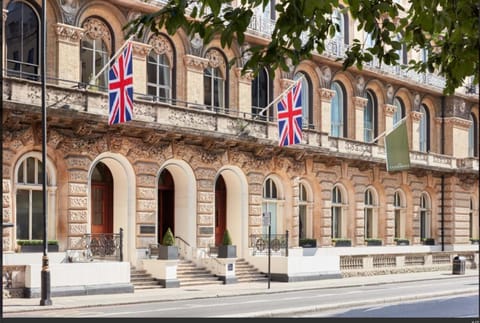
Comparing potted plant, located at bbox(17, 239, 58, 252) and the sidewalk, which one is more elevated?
potted plant, located at bbox(17, 239, 58, 252)

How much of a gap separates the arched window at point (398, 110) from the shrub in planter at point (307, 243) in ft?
39.0

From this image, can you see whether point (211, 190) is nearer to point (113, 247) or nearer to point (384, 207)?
point (113, 247)

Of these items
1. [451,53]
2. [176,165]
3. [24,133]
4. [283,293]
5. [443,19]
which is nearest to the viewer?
[443,19]

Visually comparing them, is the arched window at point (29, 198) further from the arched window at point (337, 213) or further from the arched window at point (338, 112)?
the arched window at point (338, 112)

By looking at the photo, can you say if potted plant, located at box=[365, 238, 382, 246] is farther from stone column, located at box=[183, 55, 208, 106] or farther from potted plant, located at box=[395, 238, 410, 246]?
stone column, located at box=[183, 55, 208, 106]

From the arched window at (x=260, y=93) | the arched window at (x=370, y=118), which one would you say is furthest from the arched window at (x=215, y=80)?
the arched window at (x=370, y=118)

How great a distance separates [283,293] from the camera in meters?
33.1

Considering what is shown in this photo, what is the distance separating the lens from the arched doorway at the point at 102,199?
3441 cm

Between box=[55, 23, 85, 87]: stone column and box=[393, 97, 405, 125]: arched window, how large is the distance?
80.5ft

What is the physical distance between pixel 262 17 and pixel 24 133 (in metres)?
15.0

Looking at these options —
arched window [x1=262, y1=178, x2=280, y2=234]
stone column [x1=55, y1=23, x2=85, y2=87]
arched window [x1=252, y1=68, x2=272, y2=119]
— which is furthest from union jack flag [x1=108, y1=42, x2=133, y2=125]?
arched window [x1=262, y1=178, x2=280, y2=234]

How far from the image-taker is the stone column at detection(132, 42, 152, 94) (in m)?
35.3

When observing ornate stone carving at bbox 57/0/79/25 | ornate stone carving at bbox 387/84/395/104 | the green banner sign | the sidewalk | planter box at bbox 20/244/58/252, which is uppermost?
ornate stone carving at bbox 57/0/79/25

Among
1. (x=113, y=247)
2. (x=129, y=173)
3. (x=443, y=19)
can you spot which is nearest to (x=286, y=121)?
(x=129, y=173)
